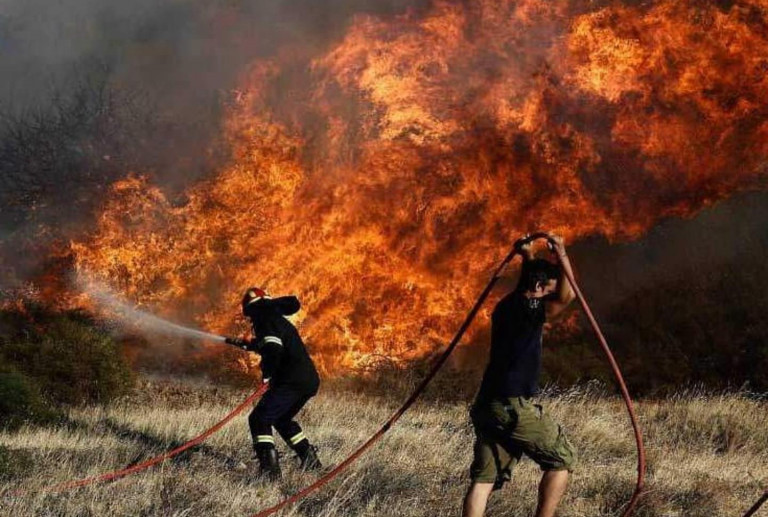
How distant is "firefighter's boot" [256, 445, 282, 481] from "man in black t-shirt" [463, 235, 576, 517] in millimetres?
2173

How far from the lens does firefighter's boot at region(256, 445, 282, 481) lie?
6000 mm

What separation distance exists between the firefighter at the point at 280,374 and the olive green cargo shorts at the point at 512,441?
226cm

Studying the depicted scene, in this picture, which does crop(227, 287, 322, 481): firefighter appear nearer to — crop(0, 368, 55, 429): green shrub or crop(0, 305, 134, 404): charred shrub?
crop(0, 368, 55, 429): green shrub

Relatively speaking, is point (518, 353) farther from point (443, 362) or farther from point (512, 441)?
point (443, 362)

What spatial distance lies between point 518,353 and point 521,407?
320 mm

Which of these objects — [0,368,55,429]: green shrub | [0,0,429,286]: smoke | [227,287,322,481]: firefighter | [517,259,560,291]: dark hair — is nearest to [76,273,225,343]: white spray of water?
[0,0,429,286]: smoke

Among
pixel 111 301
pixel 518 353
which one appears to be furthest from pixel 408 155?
pixel 518 353

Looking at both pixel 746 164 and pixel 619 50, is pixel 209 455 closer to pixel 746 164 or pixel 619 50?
pixel 619 50

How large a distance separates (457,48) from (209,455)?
11.1 meters

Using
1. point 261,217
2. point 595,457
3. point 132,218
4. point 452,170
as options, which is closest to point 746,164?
point 452,170

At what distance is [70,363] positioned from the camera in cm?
1225

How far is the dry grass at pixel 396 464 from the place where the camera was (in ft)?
17.2

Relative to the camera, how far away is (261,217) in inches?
588

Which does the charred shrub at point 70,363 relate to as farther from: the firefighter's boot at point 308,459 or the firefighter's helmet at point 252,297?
the firefighter's boot at point 308,459
